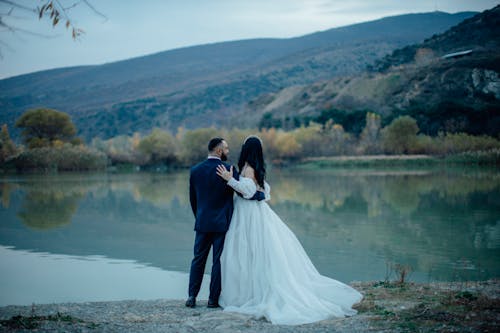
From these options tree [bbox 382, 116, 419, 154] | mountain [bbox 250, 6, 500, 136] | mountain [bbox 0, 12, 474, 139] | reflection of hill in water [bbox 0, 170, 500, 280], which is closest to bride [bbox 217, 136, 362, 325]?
reflection of hill in water [bbox 0, 170, 500, 280]

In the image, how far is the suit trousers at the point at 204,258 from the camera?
19.0 feet

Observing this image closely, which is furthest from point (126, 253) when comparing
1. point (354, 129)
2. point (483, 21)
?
point (483, 21)

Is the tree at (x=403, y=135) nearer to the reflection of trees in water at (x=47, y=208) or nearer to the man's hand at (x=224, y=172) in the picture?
the reflection of trees in water at (x=47, y=208)

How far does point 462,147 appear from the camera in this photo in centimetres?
4616

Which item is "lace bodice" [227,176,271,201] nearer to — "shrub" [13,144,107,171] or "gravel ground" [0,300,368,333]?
"gravel ground" [0,300,368,333]

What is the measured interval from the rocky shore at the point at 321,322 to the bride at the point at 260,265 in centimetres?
24

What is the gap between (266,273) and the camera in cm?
557

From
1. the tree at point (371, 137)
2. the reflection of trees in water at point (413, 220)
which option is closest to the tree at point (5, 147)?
the tree at point (371, 137)

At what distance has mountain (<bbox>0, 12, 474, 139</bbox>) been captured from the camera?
118250 millimetres

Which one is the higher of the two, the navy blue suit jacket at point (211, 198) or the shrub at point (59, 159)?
the navy blue suit jacket at point (211, 198)

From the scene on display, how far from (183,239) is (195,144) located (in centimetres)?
4521

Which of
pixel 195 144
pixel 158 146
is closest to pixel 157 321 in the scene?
pixel 195 144

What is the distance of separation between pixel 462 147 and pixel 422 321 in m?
45.2

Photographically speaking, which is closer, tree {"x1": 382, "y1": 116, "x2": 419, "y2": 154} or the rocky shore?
the rocky shore
